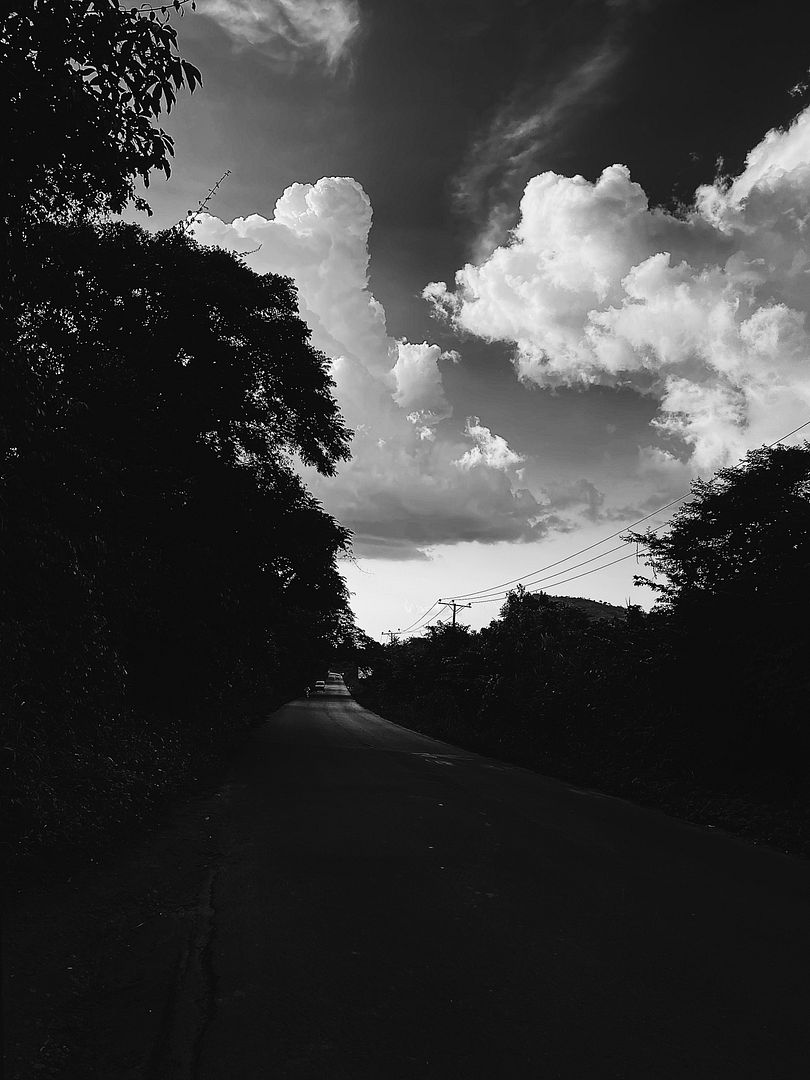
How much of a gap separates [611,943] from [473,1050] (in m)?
1.84

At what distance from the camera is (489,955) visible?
4.22 meters

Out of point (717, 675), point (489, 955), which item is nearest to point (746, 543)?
point (717, 675)

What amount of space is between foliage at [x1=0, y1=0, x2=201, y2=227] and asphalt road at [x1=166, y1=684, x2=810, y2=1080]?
16.2 feet

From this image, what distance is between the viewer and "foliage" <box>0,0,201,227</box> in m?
3.35

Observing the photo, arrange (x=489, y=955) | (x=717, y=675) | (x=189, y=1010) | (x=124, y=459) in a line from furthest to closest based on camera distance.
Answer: (x=717, y=675) → (x=124, y=459) → (x=489, y=955) → (x=189, y=1010)

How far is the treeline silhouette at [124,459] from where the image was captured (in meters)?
3.73

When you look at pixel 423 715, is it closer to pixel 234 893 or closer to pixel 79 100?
pixel 234 893

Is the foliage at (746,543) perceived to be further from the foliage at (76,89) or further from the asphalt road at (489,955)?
the foliage at (76,89)

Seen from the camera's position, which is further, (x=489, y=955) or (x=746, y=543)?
(x=746, y=543)

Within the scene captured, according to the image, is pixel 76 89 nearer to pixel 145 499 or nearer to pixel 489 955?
pixel 489 955

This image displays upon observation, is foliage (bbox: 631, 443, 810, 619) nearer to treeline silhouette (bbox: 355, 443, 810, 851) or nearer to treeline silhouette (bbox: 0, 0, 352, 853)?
treeline silhouette (bbox: 355, 443, 810, 851)

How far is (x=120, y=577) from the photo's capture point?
9.52m

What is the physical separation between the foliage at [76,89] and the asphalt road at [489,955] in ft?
16.2

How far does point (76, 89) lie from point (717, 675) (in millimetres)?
12590
